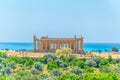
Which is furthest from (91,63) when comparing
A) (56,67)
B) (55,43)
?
(55,43)

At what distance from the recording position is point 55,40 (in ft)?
268

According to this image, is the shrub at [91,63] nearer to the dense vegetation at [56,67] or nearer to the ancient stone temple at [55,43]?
the dense vegetation at [56,67]

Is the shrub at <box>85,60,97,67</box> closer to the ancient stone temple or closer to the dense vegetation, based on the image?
the dense vegetation

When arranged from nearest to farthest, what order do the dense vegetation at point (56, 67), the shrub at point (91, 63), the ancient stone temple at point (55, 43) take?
the dense vegetation at point (56, 67), the shrub at point (91, 63), the ancient stone temple at point (55, 43)

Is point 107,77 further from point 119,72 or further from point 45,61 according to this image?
point 45,61

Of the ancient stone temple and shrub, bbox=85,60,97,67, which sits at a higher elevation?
the ancient stone temple

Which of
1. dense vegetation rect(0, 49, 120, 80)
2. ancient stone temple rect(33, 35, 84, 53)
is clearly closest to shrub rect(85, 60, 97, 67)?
dense vegetation rect(0, 49, 120, 80)

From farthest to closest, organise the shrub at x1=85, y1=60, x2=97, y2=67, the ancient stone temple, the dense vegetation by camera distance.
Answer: the ancient stone temple < the shrub at x1=85, y1=60, x2=97, y2=67 < the dense vegetation

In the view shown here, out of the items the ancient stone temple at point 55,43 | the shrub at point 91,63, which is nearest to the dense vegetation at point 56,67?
the shrub at point 91,63

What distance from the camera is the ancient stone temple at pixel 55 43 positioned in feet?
265

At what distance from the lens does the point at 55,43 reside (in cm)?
8169

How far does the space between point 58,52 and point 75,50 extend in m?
11.4

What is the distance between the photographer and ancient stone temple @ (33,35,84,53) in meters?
80.7

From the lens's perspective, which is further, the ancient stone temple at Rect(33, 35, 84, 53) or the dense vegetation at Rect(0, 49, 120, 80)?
the ancient stone temple at Rect(33, 35, 84, 53)
